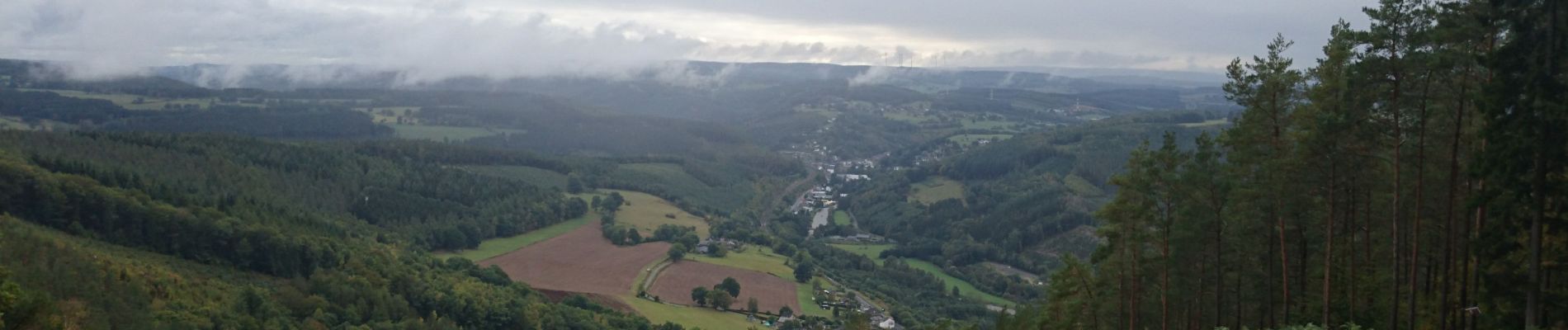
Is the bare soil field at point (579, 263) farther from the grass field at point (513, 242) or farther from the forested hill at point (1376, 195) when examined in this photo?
the forested hill at point (1376, 195)

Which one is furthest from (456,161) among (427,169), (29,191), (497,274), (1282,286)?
(1282,286)

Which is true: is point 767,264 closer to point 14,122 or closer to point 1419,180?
point 1419,180

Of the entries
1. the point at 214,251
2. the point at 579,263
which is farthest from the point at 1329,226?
the point at 579,263

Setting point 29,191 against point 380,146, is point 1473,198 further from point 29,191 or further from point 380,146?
point 380,146

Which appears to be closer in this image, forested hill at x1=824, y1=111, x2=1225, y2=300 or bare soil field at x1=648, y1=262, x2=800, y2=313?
bare soil field at x1=648, y1=262, x2=800, y2=313

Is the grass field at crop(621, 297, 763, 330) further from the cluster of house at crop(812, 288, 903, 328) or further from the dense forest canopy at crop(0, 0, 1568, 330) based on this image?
the cluster of house at crop(812, 288, 903, 328)

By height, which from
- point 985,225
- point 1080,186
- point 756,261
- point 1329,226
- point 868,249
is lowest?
point 868,249

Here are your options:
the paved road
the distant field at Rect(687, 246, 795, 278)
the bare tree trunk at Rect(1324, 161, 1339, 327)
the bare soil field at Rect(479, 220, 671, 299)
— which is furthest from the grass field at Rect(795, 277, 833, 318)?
the bare tree trunk at Rect(1324, 161, 1339, 327)
